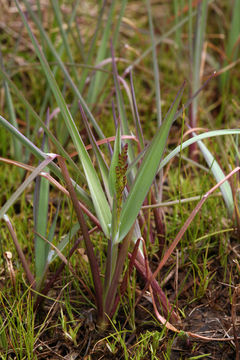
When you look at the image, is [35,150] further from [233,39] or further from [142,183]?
[233,39]

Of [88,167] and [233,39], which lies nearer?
[88,167]

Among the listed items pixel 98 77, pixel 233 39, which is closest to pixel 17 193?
pixel 98 77

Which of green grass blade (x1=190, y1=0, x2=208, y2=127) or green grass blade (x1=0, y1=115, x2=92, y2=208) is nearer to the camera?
green grass blade (x1=0, y1=115, x2=92, y2=208)

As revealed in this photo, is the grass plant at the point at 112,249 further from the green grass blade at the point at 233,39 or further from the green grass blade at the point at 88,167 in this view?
the green grass blade at the point at 233,39

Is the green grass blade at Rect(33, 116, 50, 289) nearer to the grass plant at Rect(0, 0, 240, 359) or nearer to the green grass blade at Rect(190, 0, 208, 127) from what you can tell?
the grass plant at Rect(0, 0, 240, 359)

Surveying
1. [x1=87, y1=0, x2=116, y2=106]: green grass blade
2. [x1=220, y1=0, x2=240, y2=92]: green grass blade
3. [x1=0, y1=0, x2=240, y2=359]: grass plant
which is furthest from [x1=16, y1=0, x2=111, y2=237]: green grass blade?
[x1=220, y1=0, x2=240, y2=92]: green grass blade

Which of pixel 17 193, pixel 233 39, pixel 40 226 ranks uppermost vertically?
pixel 17 193

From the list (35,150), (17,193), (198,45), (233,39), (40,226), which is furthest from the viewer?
(233,39)

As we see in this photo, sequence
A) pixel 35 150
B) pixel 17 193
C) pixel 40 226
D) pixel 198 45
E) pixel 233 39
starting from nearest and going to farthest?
pixel 17 193 < pixel 35 150 < pixel 40 226 < pixel 198 45 < pixel 233 39
